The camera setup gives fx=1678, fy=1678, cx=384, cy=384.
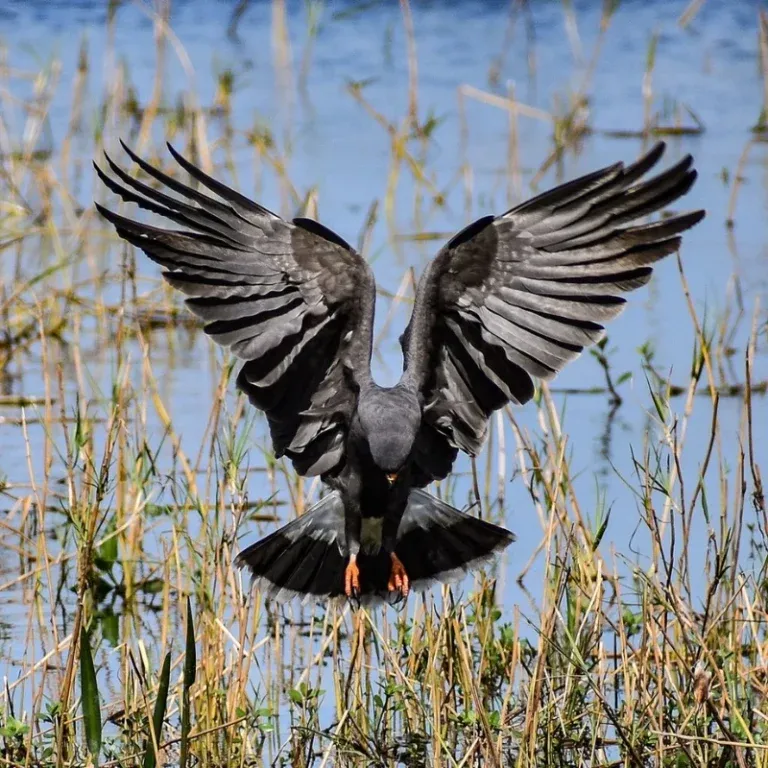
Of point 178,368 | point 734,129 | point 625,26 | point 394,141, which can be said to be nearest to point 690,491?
point 178,368

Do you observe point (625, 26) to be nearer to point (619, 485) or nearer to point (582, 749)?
point (619, 485)

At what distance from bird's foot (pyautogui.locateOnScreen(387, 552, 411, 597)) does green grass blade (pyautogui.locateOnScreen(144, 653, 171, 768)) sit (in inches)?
49.1

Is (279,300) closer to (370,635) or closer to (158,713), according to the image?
(370,635)

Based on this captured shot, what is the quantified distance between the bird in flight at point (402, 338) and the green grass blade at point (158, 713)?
1.17 m

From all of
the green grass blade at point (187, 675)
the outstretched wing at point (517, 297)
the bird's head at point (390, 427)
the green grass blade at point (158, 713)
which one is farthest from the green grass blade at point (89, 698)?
the outstretched wing at point (517, 297)

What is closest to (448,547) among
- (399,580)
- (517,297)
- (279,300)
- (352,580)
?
(399,580)

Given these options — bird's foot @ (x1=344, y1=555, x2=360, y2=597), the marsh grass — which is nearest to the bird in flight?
bird's foot @ (x1=344, y1=555, x2=360, y2=597)

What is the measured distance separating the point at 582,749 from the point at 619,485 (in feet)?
8.25

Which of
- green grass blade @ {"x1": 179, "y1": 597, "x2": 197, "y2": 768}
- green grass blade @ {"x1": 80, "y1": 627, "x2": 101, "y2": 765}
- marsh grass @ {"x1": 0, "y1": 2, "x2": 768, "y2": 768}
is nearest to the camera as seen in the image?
green grass blade @ {"x1": 179, "y1": 597, "x2": 197, "y2": 768}

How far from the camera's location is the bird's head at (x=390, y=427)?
18.2ft

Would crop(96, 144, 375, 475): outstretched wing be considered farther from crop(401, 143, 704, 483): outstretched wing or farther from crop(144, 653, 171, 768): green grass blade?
crop(144, 653, 171, 768): green grass blade

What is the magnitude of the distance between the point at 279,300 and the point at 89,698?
1671mm

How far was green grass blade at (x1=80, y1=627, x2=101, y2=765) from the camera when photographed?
4.62 metres

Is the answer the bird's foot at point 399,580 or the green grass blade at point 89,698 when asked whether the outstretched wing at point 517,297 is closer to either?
the bird's foot at point 399,580
